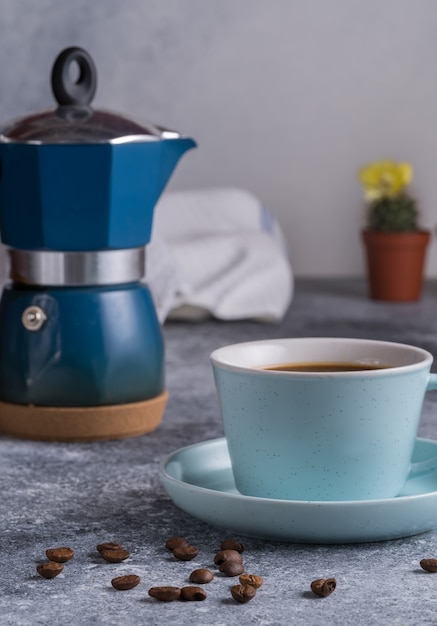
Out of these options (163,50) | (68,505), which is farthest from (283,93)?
(68,505)

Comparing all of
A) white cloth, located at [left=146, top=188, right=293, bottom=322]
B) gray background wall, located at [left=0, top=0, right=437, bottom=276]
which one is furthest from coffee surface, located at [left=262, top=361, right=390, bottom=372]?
gray background wall, located at [left=0, top=0, right=437, bottom=276]

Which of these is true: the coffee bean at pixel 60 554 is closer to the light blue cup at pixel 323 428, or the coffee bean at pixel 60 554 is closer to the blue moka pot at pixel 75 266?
the light blue cup at pixel 323 428

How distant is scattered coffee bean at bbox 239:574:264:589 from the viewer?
0.58 meters

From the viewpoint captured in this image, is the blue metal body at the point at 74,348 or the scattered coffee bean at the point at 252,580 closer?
the scattered coffee bean at the point at 252,580

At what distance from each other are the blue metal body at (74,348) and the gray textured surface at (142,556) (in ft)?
0.15

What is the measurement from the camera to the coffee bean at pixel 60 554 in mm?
626

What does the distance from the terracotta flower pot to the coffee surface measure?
1.36 metres

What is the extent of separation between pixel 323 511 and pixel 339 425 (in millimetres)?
55

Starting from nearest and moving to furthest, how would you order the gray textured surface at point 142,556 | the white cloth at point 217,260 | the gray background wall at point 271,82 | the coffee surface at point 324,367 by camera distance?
1. the gray textured surface at point 142,556
2. the coffee surface at point 324,367
3. the white cloth at point 217,260
4. the gray background wall at point 271,82

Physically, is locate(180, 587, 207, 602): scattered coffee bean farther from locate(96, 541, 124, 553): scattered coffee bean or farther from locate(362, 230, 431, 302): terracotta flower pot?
locate(362, 230, 431, 302): terracotta flower pot

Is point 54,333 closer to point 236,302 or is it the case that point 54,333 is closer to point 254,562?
point 254,562

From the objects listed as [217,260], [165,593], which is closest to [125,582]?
[165,593]

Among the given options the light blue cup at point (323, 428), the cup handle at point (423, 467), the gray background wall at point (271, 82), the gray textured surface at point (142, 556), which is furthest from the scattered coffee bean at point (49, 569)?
the gray background wall at point (271, 82)

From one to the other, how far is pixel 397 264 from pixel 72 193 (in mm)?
1221
